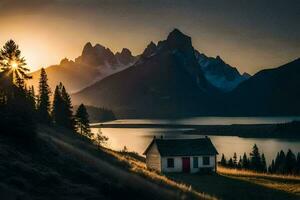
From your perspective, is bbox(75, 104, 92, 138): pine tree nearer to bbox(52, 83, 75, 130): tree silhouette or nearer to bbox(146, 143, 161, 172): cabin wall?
bbox(52, 83, 75, 130): tree silhouette

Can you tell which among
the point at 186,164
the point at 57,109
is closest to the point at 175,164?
the point at 186,164

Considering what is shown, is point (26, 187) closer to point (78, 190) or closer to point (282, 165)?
point (78, 190)

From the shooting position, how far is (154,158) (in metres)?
→ 68.4

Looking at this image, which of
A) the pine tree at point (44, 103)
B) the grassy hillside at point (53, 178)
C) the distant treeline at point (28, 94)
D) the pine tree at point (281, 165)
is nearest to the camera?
the grassy hillside at point (53, 178)

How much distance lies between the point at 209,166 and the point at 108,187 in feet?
153

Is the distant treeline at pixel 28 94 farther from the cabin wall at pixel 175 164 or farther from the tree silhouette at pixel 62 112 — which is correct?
the cabin wall at pixel 175 164

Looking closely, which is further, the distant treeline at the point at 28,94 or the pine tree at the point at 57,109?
the pine tree at the point at 57,109

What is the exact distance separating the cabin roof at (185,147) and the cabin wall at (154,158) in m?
0.88

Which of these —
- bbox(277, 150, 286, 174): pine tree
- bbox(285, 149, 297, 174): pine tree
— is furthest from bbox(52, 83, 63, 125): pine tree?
bbox(285, 149, 297, 174): pine tree

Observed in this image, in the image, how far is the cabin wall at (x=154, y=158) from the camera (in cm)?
6649

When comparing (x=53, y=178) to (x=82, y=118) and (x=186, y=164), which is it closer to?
(x=186, y=164)

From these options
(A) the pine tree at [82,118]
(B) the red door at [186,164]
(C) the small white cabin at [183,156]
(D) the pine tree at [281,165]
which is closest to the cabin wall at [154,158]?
(C) the small white cabin at [183,156]

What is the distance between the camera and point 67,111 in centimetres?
9888

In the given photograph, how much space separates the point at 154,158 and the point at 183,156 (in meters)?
4.75
